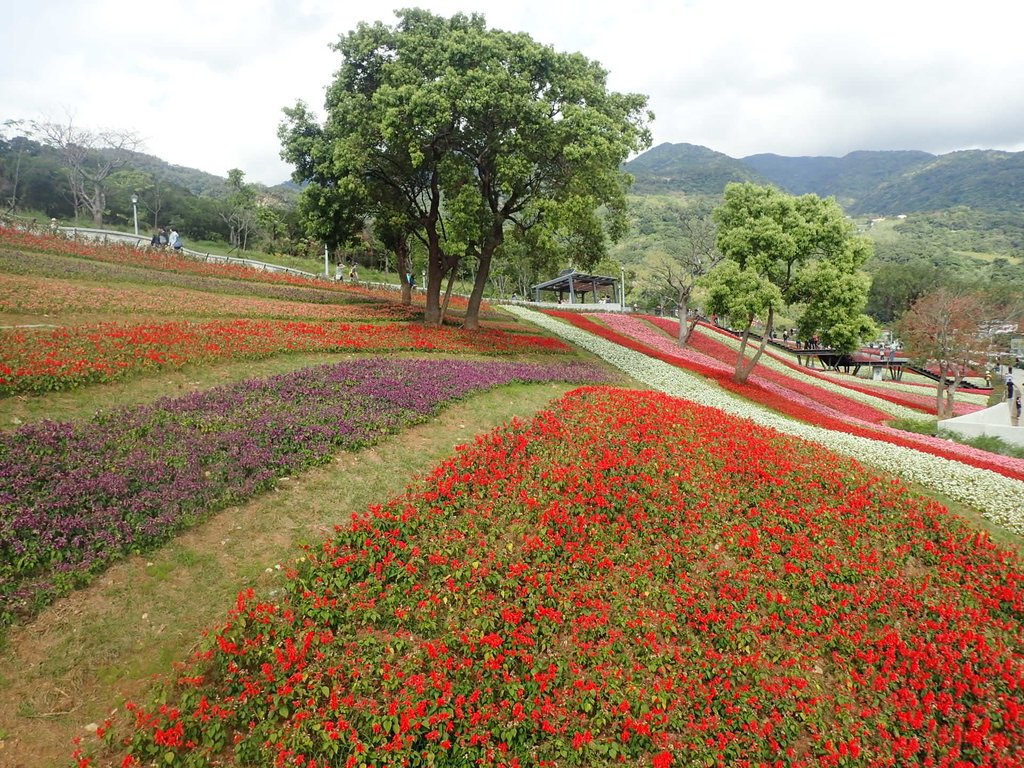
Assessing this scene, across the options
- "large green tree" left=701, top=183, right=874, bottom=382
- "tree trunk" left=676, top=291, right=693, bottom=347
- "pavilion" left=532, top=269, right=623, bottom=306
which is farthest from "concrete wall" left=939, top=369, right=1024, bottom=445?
"pavilion" left=532, top=269, right=623, bottom=306

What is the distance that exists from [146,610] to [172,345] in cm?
1086

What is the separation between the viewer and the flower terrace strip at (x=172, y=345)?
12.5 meters

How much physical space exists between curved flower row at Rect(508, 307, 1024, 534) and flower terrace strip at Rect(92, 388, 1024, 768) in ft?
8.26

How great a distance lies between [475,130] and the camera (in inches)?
824

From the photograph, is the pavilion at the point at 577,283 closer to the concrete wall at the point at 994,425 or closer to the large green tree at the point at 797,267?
the large green tree at the point at 797,267

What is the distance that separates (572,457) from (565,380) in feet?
A: 26.8

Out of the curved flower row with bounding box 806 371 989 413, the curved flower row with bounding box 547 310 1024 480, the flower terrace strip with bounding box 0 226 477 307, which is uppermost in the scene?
the flower terrace strip with bounding box 0 226 477 307

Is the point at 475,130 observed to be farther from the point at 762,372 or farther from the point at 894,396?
the point at 894,396

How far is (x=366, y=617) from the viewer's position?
7.53m

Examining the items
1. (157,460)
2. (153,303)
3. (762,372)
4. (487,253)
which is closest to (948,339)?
(762,372)

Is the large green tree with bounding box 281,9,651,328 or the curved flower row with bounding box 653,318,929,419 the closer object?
the large green tree with bounding box 281,9,651,328

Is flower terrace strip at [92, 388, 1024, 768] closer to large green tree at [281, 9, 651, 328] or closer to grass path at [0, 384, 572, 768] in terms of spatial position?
grass path at [0, 384, 572, 768]

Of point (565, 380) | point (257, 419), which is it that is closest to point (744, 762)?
point (257, 419)

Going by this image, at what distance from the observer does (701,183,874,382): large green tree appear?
82.2 ft
